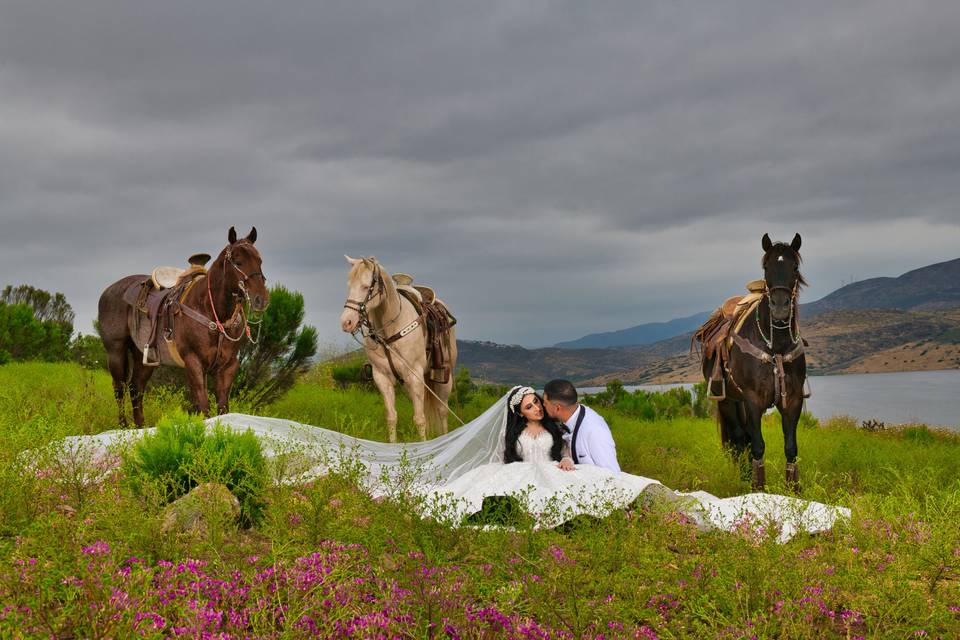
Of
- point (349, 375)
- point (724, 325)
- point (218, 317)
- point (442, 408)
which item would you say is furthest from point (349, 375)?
point (724, 325)

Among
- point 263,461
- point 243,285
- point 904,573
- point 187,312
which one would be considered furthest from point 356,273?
point 904,573

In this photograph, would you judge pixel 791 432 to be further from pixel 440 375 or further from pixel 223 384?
pixel 223 384

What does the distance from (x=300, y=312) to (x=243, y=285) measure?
15.5ft

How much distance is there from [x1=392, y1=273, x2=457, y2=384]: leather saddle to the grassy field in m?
4.55

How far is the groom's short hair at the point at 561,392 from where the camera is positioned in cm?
646

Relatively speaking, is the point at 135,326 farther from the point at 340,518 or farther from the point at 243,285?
the point at 340,518

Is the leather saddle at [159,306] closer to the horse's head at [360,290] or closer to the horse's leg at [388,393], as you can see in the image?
the horse's head at [360,290]

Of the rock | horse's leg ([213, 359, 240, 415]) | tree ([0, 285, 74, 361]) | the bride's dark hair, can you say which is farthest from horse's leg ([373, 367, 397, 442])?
tree ([0, 285, 74, 361])

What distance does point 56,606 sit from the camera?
3.40 meters

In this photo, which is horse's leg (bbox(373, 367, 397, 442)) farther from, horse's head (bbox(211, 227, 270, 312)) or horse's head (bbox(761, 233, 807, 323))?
horse's head (bbox(761, 233, 807, 323))

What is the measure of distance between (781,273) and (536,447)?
3069mm

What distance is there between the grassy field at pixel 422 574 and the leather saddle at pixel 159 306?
11.0 ft

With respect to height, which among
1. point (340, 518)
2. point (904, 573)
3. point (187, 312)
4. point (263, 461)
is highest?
point (187, 312)

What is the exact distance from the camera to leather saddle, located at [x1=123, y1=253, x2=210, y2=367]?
9.34 metres
